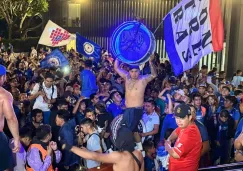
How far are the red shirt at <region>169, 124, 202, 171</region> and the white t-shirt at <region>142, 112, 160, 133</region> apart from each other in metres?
2.37

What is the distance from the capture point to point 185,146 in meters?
4.12

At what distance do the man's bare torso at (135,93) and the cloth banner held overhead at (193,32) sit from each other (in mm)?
836

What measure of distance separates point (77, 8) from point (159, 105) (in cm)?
2002

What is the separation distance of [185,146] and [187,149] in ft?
0.17

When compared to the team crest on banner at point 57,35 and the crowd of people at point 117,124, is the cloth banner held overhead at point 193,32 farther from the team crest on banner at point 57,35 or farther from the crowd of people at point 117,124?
the team crest on banner at point 57,35

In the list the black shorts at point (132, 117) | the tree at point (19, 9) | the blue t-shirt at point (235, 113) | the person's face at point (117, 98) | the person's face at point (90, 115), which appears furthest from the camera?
the tree at point (19, 9)

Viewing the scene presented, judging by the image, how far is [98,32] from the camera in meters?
22.5

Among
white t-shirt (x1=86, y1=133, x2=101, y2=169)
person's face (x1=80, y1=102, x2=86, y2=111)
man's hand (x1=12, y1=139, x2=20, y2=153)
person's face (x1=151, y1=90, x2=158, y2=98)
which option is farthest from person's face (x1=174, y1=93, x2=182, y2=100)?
man's hand (x1=12, y1=139, x2=20, y2=153)

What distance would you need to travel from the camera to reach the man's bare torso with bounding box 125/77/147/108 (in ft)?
23.5

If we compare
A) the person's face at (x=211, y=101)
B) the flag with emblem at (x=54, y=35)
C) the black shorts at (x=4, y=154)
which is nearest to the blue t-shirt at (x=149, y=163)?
the black shorts at (x=4, y=154)

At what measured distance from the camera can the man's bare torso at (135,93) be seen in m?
7.17

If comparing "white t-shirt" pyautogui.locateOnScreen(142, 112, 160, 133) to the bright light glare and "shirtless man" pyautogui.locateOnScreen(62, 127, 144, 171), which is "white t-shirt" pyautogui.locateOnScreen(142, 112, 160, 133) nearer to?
"shirtless man" pyautogui.locateOnScreen(62, 127, 144, 171)

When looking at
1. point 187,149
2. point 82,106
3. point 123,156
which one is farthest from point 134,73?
point 123,156

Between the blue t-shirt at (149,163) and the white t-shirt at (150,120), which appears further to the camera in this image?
the white t-shirt at (150,120)
